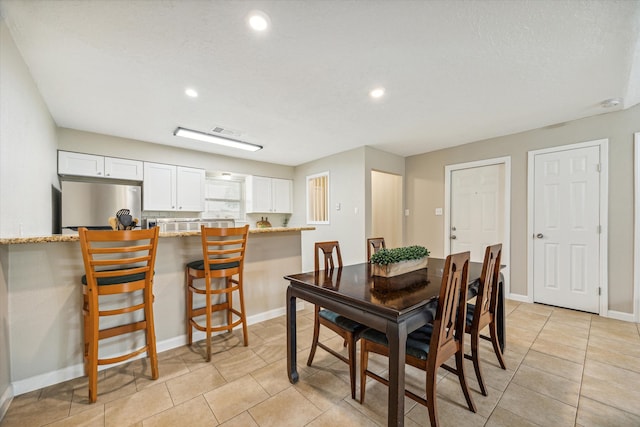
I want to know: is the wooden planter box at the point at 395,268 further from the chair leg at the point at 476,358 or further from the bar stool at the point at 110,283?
the bar stool at the point at 110,283

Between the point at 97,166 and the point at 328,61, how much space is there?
368cm

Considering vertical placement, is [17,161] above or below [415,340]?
above

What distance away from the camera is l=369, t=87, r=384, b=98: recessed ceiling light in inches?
99.0

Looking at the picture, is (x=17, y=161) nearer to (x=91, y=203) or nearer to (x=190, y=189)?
(x=91, y=203)

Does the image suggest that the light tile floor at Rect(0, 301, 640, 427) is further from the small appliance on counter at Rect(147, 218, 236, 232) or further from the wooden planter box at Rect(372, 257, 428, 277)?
the small appliance on counter at Rect(147, 218, 236, 232)

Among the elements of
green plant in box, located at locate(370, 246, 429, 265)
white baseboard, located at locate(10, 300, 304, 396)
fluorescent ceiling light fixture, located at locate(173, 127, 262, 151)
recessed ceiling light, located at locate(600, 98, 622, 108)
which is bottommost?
white baseboard, located at locate(10, 300, 304, 396)

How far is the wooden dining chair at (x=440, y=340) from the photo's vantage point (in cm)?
135

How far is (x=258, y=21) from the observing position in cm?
163

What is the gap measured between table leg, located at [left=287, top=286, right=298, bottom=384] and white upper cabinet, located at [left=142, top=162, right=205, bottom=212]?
11.3ft

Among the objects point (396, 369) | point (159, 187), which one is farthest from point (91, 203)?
point (396, 369)

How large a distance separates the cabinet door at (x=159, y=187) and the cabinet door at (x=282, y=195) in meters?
2.01

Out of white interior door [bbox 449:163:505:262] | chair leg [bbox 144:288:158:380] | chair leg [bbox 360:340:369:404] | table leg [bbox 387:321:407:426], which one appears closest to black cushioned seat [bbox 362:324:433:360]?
chair leg [bbox 360:340:369:404]

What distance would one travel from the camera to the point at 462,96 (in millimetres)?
2662

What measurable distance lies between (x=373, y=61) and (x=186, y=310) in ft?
8.98
